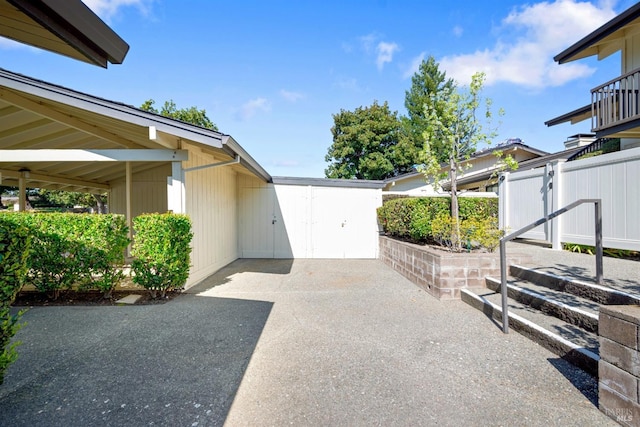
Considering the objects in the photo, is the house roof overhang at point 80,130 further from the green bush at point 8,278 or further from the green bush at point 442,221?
the green bush at point 442,221

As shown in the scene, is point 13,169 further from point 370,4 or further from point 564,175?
point 564,175

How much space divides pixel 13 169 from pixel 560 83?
17712 mm

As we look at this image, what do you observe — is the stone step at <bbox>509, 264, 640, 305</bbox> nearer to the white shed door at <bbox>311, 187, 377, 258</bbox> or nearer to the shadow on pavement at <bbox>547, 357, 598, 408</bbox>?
the shadow on pavement at <bbox>547, 357, 598, 408</bbox>

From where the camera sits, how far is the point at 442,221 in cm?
546

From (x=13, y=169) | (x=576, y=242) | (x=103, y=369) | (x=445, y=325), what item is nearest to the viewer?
(x=103, y=369)

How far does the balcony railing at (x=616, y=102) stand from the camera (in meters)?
6.80

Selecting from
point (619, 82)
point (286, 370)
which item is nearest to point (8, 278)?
point (286, 370)

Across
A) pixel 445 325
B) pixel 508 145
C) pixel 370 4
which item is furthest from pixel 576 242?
pixel 508 145

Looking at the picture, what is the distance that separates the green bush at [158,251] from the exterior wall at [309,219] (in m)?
4.22

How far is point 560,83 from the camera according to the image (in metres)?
11.2

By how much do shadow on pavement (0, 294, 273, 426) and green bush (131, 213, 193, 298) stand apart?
1.60 ft

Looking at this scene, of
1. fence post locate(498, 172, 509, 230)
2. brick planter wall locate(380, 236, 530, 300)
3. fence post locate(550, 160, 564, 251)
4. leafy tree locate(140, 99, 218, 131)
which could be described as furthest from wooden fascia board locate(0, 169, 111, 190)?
leafy tree locate(140, 99, 218, 131)

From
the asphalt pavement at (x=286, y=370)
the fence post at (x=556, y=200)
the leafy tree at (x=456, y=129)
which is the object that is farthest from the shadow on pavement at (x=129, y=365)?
the fence post at (x=556, y=200)

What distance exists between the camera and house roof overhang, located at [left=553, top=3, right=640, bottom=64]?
6580 mm
